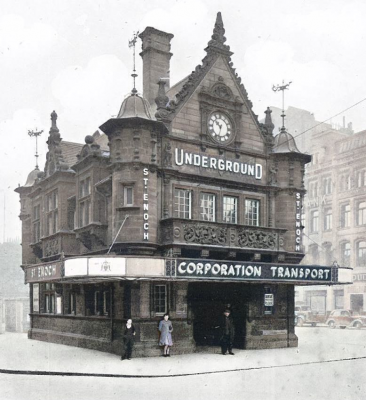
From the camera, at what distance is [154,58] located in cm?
3088

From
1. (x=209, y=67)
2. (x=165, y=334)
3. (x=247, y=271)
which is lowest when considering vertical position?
(x=165, y=334)

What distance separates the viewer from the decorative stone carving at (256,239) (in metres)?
26.8

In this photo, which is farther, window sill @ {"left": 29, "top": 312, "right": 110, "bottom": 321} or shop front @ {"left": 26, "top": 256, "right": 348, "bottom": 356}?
window sill @ {"left": 29, "top": 312, "right": 110, "bottom": 321}

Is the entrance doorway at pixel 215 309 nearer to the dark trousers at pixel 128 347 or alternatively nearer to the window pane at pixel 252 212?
the window pane at pixel 252 212

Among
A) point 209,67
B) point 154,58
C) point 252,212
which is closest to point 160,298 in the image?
point 252,212

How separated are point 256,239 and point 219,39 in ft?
31.8

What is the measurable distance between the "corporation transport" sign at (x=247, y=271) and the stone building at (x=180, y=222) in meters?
0.05

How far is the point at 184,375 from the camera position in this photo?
1928cm

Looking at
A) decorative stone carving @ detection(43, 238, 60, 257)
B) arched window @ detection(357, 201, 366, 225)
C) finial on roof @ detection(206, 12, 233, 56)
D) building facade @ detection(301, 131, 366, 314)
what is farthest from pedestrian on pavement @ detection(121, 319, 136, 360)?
arched window @ detection(357, 201, 366, 225)

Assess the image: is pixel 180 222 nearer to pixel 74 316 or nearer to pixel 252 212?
pixel 252 212

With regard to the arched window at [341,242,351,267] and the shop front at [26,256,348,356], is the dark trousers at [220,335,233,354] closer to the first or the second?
the shop front at [26,256,348,356]

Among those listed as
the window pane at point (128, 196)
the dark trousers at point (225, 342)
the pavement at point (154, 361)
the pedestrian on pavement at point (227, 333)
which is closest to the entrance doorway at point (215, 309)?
the pavement at point (154, 361)

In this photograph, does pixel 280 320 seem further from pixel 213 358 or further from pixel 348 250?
pixel 348 250

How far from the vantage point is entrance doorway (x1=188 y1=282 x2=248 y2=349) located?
26656 mm
